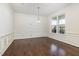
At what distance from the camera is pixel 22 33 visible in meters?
7.79

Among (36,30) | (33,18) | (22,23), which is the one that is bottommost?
(36,30)

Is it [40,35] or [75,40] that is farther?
[40,35]

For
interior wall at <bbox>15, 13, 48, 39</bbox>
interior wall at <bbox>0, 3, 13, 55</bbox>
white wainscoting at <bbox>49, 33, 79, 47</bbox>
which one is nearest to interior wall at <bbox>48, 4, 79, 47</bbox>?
white wainscoting at <bbox>49, 33, 79, 47</bbox>

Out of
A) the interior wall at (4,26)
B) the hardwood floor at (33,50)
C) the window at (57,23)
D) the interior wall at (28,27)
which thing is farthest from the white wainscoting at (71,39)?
the interior wall at (4,26)

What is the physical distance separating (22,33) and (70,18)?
15.8 ft

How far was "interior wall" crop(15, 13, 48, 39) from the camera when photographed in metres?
7.52

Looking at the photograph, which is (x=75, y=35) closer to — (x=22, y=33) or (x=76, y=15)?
(x=76, y=15)

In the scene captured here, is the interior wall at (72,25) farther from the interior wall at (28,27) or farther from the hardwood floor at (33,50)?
the interior wall at (28,27)

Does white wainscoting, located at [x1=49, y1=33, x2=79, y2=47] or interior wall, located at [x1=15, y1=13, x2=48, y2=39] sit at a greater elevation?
interior wall, located at [x1=15, y1=13, x2=48, y2=39]

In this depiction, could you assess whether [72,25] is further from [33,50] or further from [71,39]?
[33,50]

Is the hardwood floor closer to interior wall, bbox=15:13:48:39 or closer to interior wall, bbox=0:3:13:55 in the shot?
interior wall, bbox=0:3:13:55

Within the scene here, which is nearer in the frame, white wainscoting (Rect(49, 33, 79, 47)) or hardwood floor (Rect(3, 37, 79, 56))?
hardwood floor (Rect(3, 37, 79, 56))

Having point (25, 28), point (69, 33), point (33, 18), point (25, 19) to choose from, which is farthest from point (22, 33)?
point (69, 33)

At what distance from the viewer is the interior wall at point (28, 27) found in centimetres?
752
